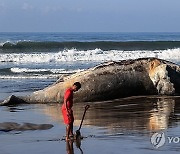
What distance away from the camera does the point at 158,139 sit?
8.66m

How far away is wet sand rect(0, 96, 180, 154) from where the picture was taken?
8.33m

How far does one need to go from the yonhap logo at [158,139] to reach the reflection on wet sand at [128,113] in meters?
0.64

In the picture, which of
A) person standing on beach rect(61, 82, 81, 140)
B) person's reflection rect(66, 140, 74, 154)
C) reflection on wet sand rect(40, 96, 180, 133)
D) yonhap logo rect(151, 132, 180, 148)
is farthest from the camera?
reflection on wet sand rect(40, 96, 180, 133)

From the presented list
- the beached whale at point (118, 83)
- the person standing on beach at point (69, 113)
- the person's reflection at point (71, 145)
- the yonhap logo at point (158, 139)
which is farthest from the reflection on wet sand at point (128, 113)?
the person's reflection at point (71, 145)

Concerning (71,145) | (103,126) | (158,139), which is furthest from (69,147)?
(103,126)

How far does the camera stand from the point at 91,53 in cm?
4316

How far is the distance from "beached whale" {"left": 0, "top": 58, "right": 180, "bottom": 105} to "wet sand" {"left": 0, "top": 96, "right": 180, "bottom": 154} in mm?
508

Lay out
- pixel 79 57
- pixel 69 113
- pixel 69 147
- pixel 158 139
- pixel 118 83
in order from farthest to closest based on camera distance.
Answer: pixel 79 57 < pixel 118 83 < pixel 69 113 < pixel 158 139 < pixel 69 147

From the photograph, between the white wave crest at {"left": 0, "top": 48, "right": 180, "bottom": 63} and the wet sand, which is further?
the white wave crest at {"left": 0, "top": 48, "right": 180, "bottom": 63}

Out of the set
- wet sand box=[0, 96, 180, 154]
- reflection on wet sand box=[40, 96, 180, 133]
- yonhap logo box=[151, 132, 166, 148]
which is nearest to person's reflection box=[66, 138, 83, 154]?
wet sand box=[0, 96, 180, 154]

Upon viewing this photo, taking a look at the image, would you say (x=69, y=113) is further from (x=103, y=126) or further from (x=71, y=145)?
(x=103, y=126)

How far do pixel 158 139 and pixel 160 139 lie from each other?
4 centimetres

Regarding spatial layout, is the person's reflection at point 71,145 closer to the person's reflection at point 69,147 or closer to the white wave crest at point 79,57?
the person's reflection at point 69,147

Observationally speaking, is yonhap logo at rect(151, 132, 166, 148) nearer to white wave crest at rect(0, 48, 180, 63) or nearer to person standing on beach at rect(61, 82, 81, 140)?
person standing on beach at rect(61, 82, 81, 140)
